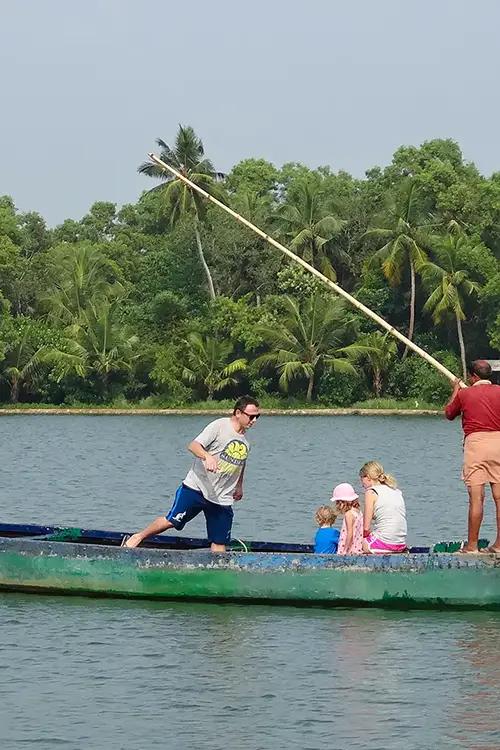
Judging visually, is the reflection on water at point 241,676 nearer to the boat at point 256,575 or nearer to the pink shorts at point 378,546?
the boat at point 256,575

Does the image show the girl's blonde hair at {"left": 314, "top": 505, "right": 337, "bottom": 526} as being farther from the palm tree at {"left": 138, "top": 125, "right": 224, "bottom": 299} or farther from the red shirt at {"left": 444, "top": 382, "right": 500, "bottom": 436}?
the palm tree at {"left": 138, "top": 125, "right": 224, "bottom": 299}

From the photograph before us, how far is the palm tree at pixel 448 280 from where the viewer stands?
62.7 metres

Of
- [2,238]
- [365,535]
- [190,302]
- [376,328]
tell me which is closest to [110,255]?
[2,238]

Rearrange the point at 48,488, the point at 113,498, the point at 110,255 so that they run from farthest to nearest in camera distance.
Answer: the point at 110,255 < the point at 48,488 < the point at 113,498

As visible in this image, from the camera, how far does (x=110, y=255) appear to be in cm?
8288

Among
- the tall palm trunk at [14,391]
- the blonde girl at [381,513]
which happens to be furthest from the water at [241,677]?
the tall palm trunk at [14,391]

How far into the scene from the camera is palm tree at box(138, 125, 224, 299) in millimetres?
65250

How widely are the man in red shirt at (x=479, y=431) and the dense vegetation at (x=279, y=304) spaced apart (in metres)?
50.1

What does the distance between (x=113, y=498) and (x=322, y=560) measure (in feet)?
54.8

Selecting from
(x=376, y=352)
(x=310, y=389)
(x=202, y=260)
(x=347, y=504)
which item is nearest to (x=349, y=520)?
(x=347, y=504)

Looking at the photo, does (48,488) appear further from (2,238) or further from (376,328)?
(2,238)

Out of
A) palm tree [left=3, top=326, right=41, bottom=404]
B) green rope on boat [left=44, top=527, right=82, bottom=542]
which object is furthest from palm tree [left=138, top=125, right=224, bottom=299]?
green rope on boat [left=44, top=527, right=82, bottom=542]

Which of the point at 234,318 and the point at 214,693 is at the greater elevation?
the point at 234,318

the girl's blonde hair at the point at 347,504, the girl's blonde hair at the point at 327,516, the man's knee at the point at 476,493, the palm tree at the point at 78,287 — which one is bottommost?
the girl's blonde hair at the point at 327,516
